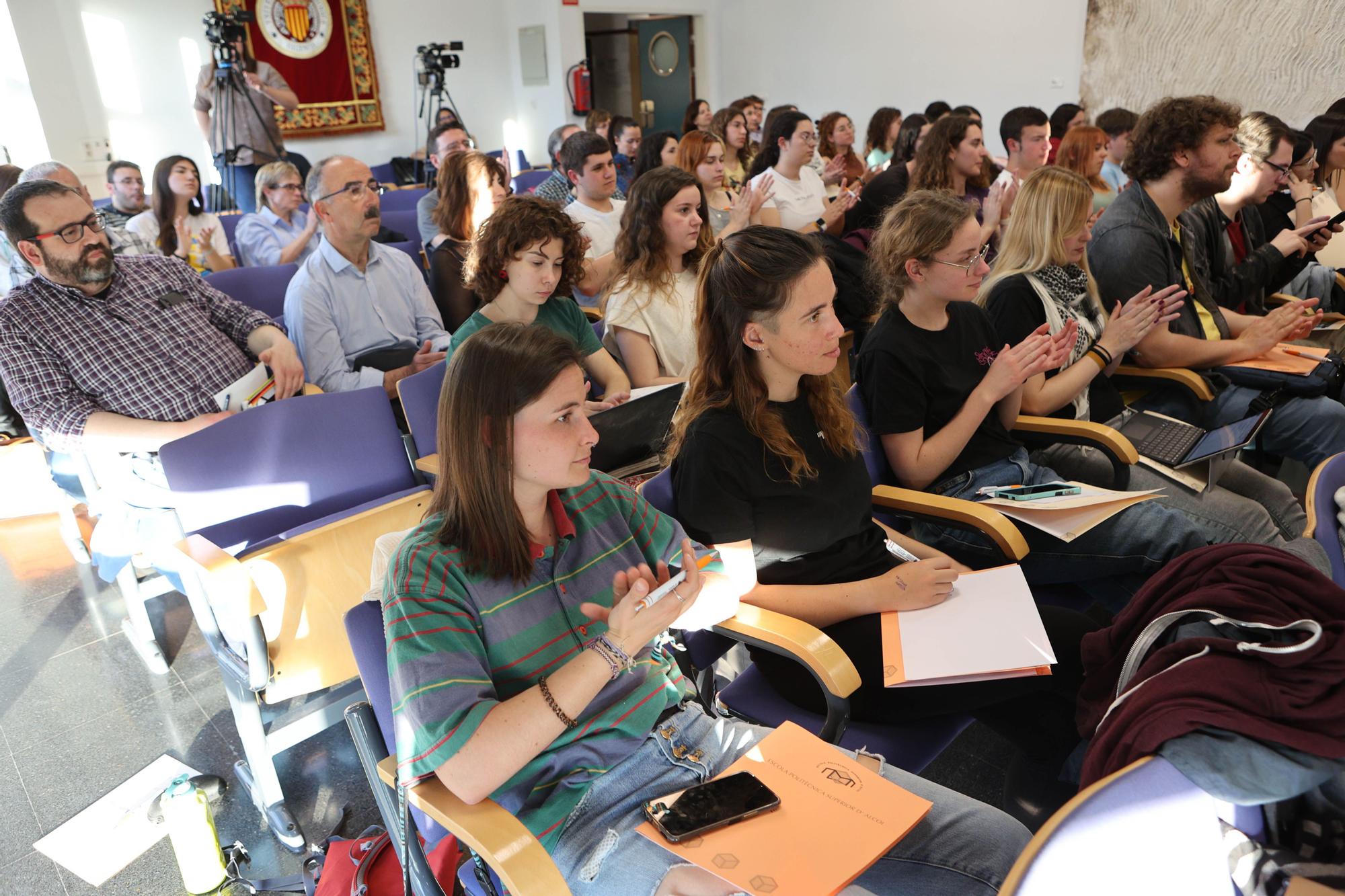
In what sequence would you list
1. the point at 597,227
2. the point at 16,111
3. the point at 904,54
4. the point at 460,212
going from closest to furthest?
the point at 460,212 < the point at 597,227 < the point at 16,111 < the point at 904,54

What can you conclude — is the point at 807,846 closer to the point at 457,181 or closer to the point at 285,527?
the point at 285,527

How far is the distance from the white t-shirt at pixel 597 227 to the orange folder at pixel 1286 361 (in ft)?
7.97

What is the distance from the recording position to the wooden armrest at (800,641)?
1.43 m

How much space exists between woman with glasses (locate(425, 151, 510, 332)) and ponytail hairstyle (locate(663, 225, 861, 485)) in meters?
1.99

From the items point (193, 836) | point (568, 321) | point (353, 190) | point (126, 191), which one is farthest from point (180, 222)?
point (193, 836)

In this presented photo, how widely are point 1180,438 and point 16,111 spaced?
7884mm

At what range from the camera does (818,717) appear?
1580 millimetres

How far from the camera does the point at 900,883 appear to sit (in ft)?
3.88

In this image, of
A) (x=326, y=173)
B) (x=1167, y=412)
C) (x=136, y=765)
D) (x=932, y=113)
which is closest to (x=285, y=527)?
(x=136, y=765)

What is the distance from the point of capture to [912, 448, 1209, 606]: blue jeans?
194cm

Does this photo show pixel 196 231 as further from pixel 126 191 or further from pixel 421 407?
pixel 421 407

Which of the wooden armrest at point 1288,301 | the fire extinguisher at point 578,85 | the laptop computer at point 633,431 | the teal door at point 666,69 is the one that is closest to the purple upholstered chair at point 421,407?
the laptop computer at point 633,431

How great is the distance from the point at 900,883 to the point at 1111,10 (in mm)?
8224

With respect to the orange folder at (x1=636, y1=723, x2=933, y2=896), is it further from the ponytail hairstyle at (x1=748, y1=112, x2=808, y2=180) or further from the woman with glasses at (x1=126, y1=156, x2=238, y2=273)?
the woman with glasses at (x1=126, y1=156, x2=238, y2=273)
